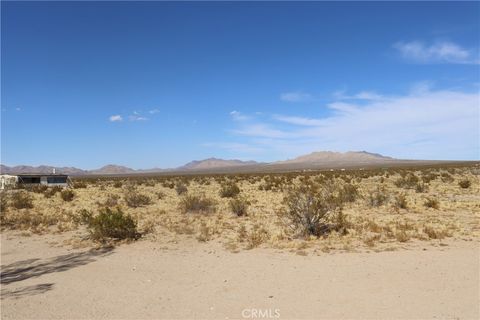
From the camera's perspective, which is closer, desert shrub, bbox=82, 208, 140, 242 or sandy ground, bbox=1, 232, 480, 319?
sandy ground, bbox=1, 232, 480, 319

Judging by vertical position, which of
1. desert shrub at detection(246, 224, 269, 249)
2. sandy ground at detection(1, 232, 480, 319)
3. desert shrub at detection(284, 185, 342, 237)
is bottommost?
sandy ground at detection(1, 232, 480, 319)

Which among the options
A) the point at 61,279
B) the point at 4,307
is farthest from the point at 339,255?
the point at 4,307

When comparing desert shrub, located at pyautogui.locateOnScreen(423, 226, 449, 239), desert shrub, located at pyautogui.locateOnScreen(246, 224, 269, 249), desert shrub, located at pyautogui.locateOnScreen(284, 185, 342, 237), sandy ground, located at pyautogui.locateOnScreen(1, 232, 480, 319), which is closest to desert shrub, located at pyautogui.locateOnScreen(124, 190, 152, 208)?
desert shrub, located at pyautogui.locateOnScreen(246, 224, 269, 249)

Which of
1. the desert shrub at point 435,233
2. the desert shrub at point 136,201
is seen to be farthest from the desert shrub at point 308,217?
the desert shrub at point 136,201

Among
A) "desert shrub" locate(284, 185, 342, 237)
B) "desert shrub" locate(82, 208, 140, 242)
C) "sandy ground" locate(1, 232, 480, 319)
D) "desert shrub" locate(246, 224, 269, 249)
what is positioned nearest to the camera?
"sandy ground" locate(1, 232, 480, 319)

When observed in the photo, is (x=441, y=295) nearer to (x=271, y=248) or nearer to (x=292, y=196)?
(x=271, y=248)

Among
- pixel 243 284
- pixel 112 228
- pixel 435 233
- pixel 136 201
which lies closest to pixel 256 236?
pixel 243 284

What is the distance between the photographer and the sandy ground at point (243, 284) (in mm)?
6508

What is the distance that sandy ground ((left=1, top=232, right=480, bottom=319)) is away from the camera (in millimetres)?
6508

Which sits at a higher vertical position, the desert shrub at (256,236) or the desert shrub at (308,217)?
the desert shrub at (308,217)

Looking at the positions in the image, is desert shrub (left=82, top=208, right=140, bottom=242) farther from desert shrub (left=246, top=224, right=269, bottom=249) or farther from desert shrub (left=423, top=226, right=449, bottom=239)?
desert shrub (left=423, top=226, right=449, bottom=239)

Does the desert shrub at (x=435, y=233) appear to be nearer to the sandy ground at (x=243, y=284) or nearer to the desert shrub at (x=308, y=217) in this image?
the sandy ground at (x=243, y=284)

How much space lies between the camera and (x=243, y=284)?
7.91m

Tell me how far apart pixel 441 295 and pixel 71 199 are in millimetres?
24800
